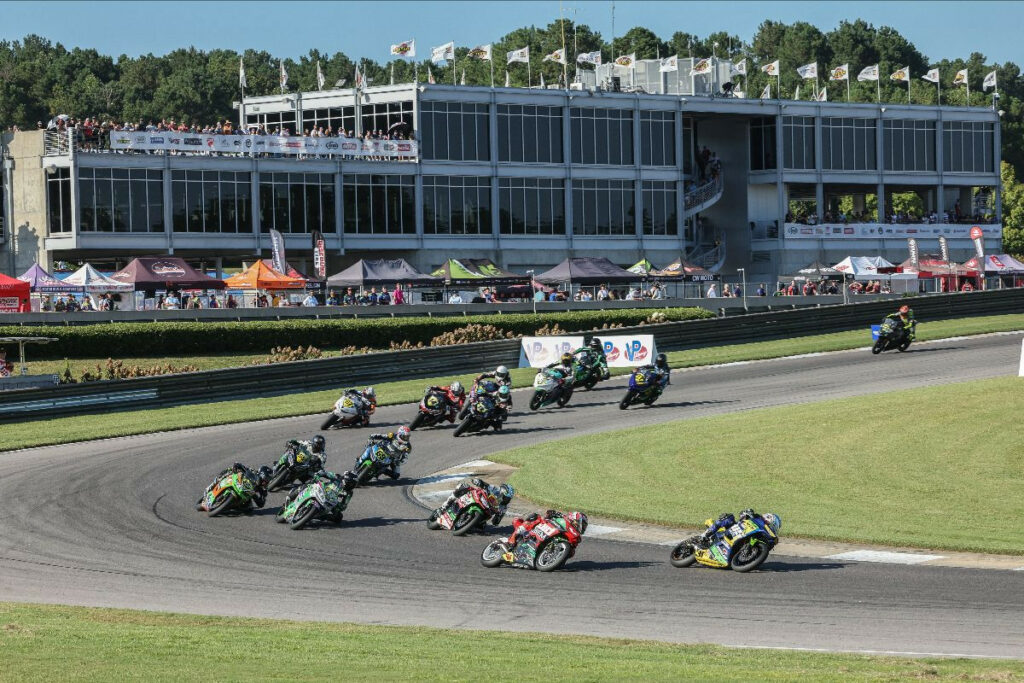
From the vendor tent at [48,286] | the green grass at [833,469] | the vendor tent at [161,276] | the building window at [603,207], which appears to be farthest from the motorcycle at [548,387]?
the building window at [603,207]

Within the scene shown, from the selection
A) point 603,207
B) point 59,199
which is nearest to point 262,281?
point 59,199

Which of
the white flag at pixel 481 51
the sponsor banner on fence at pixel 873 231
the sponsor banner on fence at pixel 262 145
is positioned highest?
the white flag at pixel 481 51

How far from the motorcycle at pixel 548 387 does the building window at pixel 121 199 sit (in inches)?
1636

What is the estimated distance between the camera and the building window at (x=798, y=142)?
9181 centimetres

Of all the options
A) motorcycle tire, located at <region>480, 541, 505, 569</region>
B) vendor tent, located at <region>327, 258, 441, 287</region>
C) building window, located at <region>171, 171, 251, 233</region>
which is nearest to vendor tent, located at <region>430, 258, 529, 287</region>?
vendor tent, located at <region>327, 258, 441, 287</region>

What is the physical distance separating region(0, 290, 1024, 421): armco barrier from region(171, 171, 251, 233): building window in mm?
32559

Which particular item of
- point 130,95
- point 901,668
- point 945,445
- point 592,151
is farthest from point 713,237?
point 130,95

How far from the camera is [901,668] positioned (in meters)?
11.9

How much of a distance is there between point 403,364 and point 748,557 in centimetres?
2756

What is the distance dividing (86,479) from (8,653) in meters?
14.8

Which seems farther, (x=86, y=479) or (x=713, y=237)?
(x=713, y=237)

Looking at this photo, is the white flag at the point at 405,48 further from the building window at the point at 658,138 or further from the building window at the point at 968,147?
the building window at the point at 968,147

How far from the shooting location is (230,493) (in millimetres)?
22062

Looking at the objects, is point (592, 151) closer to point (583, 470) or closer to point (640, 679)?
point (583, 470)
